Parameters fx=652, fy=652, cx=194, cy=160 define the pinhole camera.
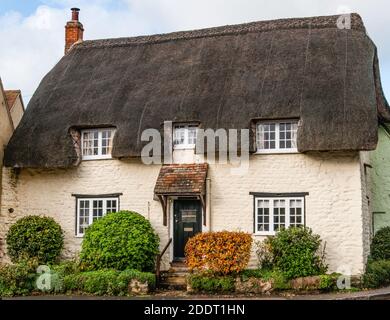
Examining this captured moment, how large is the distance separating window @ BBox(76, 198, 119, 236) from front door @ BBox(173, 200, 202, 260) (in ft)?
7.22

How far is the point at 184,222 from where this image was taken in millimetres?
21406

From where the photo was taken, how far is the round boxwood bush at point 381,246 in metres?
21.5

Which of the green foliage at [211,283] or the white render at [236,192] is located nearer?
the green foliage at [211,283]

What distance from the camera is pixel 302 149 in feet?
64.3

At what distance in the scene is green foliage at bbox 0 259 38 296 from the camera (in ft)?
62.4

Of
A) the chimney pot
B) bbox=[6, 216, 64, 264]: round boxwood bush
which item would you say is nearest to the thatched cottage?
bbox=[6, 216, 64, 264]: round boxwood bush

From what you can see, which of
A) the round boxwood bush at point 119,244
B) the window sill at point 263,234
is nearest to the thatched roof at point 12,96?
the round boxwood bush at point 119,244

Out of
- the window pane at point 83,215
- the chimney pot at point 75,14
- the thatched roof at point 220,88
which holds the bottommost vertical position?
the window pane at point 83,215

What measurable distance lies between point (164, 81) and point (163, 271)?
21.5 ft

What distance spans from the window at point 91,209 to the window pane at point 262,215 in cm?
489

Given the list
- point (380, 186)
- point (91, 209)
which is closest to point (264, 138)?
point (380, 186)

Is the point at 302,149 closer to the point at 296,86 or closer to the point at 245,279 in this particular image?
the point at 296,86

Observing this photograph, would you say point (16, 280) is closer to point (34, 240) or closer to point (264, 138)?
point (34, 240)

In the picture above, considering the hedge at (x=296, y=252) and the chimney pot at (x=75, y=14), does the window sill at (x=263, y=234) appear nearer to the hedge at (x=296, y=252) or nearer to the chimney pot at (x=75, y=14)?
the hedge at (x=296, y=252)
